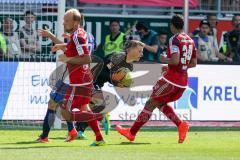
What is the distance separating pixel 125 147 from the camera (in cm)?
1512

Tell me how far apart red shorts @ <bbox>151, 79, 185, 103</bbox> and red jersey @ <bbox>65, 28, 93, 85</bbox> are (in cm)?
146

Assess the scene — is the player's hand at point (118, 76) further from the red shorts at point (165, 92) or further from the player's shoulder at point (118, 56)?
the red shorts at point (165, 92)

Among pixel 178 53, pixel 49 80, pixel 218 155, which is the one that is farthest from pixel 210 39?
pixel 218 155

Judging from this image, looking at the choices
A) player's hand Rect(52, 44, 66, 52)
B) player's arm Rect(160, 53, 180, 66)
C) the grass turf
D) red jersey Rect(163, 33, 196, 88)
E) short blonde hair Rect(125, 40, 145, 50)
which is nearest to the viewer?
the grass turf

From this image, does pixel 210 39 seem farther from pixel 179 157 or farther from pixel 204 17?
pixel 179 157

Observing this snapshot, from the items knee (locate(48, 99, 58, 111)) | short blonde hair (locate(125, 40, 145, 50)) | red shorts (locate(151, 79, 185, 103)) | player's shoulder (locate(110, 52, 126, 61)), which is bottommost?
knee (locate(48, 99, 58, 111))

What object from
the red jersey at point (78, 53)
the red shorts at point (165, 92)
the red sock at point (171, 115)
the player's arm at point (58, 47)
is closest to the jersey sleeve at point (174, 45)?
the red shorts at point (165, 92)

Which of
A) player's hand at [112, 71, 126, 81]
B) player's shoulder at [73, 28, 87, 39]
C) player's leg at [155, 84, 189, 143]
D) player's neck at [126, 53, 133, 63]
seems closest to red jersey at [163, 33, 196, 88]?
player's leg at [155, 84, 189, 143]

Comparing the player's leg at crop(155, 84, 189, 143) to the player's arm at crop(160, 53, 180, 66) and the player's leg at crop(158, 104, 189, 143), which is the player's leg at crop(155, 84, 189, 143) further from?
the player's arm at crop(160, 53, 180, 66)

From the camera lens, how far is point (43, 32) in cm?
1527

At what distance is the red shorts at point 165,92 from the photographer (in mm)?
16094

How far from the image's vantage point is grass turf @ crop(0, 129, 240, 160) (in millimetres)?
13449

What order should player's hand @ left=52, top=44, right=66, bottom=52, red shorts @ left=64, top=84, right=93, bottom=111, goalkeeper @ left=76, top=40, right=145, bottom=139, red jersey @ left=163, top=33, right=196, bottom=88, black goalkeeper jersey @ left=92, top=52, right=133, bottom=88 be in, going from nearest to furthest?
player's hand @ left=52, top=44, right=66, bottom=52
red shorts @ left=64, top=84, right=93, bottom=111
red jersey @ left=163, top=33, right=196, bottom=88
goalkeeper @ left=76, top=40, right=145, bottom=139
black goalkeeper jersey @ left=92, top=52, right=133, bottom=88

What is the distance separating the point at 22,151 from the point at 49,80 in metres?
6.62
